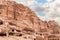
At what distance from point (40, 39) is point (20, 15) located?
18.4 meters

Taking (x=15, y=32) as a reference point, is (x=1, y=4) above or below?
above

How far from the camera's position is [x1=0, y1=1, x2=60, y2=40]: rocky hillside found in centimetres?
3369

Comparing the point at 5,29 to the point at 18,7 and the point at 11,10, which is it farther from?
the point at 18,7

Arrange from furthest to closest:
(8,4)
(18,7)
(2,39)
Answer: (18,7)
(8,4)
(2,39)

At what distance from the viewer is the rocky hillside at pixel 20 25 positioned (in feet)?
111

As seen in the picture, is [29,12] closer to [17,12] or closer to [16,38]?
[17,12]

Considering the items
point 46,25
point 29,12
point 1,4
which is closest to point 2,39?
point 1,4

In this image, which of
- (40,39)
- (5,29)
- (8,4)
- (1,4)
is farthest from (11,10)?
(5,29)

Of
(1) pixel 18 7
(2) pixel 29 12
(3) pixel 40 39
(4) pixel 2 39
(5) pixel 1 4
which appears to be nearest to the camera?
(4) pixel 2 39

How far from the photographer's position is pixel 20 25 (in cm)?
4103

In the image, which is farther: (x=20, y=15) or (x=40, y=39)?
(x=20, y=15)

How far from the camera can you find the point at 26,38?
110 feet

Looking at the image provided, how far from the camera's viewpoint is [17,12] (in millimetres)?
57062

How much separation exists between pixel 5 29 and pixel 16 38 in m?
2.64
